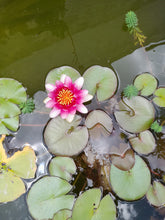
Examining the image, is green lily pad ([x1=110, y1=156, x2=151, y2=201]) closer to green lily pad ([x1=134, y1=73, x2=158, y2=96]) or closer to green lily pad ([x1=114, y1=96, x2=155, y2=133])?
green lily pad ([x1=114, y1=96, x2=155, y2=133])

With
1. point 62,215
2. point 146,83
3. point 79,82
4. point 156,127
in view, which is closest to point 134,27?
point 146,83

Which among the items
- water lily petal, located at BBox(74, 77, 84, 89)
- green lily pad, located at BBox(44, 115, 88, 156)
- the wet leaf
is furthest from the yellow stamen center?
the wet leaf

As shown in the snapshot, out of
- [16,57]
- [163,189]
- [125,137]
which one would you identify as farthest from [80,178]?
[16,57]

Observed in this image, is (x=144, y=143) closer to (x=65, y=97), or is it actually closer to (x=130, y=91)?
(x=130, y=91)

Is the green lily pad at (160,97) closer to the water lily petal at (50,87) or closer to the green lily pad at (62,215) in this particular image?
the water lily petal at (50,87)

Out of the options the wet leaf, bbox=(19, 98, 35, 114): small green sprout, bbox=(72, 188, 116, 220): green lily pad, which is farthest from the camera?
bbox=(19, 98, 35, 114): small green sprout

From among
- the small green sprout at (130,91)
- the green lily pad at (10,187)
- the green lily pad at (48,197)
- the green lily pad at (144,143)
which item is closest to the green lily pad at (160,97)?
the small green sprout at (130,91)

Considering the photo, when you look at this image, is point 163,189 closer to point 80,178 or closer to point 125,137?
point 125,137
